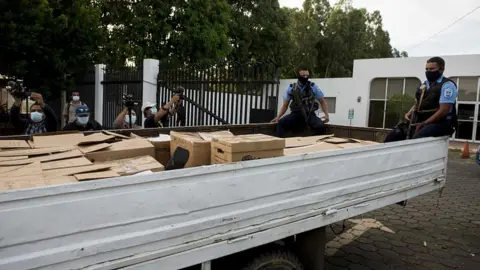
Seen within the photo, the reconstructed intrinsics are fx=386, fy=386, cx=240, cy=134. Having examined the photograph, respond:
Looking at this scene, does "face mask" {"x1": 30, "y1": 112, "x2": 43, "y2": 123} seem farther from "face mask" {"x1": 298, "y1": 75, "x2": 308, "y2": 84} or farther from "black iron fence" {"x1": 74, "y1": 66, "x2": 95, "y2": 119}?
"black iron fence" {"x1": 74, "y1": 66, "x2": 95, "y2": 119}

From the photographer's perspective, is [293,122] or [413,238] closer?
[413,238]

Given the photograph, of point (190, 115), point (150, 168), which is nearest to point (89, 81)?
point (190, 115)

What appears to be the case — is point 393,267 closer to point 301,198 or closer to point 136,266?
point 301,198

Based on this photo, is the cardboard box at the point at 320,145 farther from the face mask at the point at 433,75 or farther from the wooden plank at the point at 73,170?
the wooden plank at the point at 73,170

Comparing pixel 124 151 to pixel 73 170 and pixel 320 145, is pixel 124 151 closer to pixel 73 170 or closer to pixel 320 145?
pixel 73 170

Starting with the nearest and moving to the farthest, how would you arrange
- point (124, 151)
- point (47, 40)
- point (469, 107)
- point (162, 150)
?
point (124, 151) < point (162, 150) < point (47, 40) < point (469, 107)

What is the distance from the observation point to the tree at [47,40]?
9.52 m

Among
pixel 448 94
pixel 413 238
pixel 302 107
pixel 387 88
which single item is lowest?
pixel 413 238

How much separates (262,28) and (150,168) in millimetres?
22348

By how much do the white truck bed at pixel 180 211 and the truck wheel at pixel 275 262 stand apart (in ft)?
0.47

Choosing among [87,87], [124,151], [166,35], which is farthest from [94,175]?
[166,35]

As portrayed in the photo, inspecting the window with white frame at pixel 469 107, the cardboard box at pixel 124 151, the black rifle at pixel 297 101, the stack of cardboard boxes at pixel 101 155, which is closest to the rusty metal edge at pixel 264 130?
the black rifle at pixel 297 101

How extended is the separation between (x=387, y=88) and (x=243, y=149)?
17821 mm

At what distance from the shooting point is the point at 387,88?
18.8 meters
